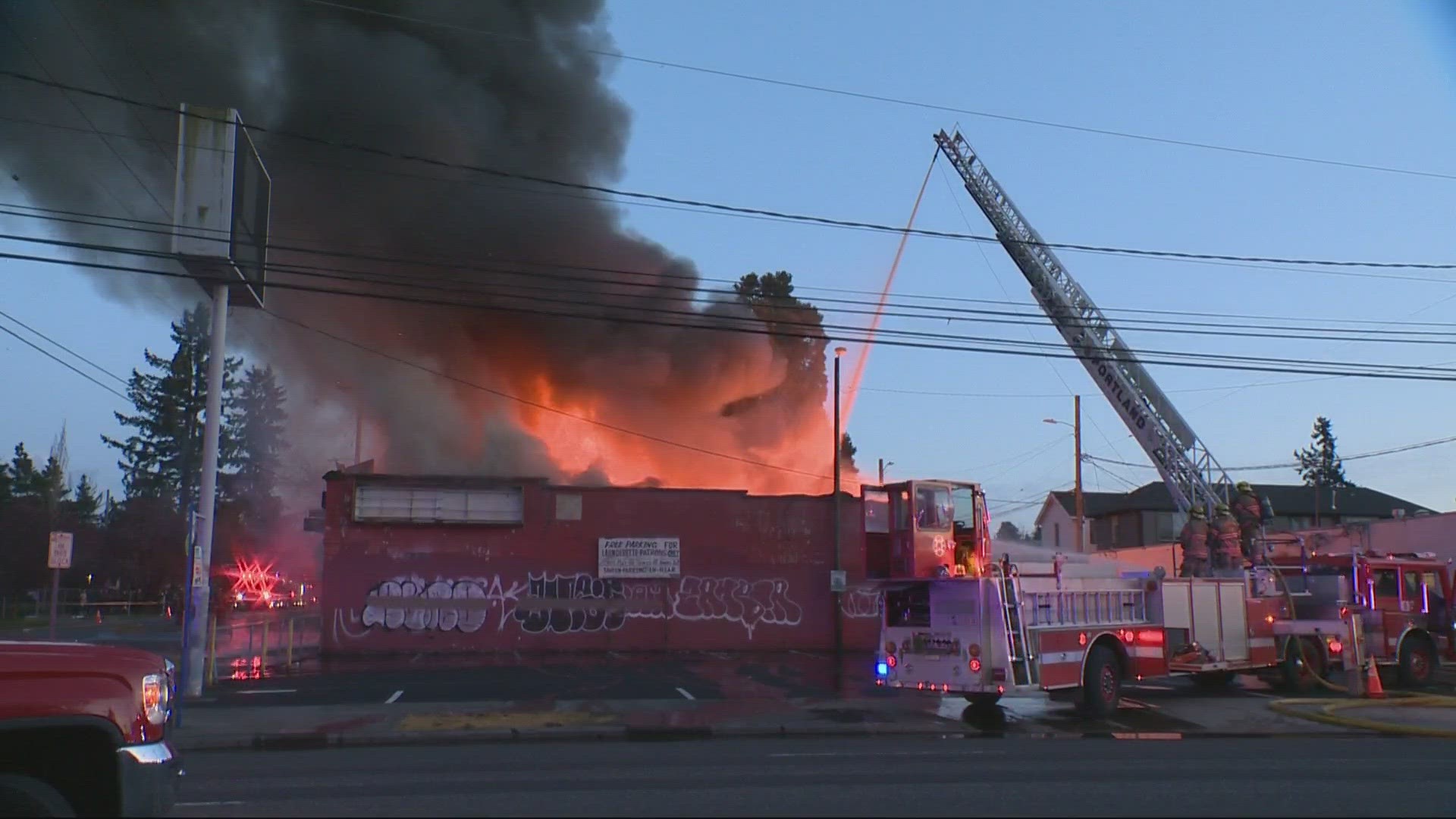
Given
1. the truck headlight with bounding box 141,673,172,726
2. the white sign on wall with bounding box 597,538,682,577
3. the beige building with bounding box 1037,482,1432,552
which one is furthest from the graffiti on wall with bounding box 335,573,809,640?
the beige building with bounding box 1037,482,1432,552

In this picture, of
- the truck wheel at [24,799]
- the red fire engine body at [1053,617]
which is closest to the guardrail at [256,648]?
the red fire engine body at [1053,617]

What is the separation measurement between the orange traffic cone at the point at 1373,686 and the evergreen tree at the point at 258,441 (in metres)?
54.5

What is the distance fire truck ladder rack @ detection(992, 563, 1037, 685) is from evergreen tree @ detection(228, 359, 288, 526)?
2113 inches

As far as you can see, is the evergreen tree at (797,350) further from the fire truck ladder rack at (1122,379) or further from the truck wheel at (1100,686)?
the truck wheel at (1100,686)

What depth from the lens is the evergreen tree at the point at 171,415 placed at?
59.6 meters

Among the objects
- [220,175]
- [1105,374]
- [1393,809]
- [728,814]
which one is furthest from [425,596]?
[1393,809]

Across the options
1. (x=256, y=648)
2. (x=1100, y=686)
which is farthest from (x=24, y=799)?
(x=256, y=648)

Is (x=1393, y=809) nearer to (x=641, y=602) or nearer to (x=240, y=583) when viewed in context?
(x=641, y=602)

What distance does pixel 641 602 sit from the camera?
82.8 feet

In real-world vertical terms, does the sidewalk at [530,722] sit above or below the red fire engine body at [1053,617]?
below

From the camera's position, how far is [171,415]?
6044cm

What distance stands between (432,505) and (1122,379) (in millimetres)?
14974

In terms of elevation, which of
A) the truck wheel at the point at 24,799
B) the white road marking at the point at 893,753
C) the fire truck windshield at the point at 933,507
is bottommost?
the white road marking at the point at 893,753

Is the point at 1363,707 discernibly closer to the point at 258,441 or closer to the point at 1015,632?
the point at 1015,632
